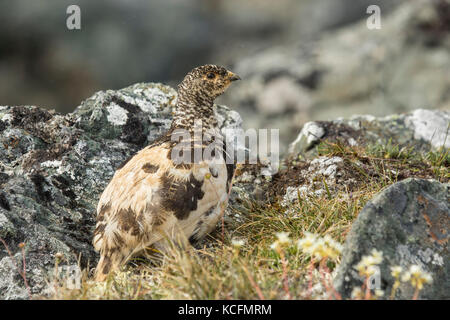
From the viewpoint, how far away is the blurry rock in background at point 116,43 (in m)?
13.1

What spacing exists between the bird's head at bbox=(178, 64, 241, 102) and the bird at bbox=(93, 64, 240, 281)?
0.60m

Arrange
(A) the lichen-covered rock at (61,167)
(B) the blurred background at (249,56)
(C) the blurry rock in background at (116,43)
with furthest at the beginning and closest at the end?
(C) the blurry rock in background at (116,43), (B) the blurred background at (249,56), (A) the lichen-covered rock at (61,167)

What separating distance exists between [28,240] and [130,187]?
0.95 meters

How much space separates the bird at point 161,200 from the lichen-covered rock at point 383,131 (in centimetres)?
249

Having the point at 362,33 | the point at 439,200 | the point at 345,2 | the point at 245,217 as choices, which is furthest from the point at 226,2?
the point at 439,200

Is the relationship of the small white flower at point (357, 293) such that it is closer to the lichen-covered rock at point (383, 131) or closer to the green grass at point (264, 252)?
the green grass at point (264, 252)

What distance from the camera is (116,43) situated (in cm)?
1384

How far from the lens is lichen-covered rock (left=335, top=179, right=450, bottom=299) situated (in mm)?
3393

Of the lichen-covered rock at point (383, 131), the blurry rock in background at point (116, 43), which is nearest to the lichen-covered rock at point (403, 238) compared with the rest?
the lichen-covered rock at point (383, 131)

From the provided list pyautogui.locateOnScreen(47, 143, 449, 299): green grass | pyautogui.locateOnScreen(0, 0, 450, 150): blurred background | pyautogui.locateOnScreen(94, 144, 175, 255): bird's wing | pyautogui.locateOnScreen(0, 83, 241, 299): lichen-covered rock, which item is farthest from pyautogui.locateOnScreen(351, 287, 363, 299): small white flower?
pyautogui.locateOnScreen(0, 0, 450, 150): blurred background

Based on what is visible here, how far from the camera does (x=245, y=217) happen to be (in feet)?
17.6

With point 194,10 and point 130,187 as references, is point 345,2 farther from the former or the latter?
point 130,187

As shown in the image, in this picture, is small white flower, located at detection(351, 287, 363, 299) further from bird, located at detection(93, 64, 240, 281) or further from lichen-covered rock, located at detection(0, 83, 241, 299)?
lichen-covered rock, located at detection(0, 83, 241, 299)
